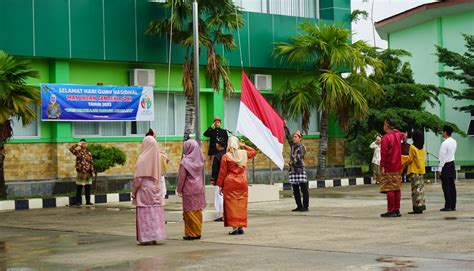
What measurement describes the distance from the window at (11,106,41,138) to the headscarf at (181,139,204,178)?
11645 millimetres

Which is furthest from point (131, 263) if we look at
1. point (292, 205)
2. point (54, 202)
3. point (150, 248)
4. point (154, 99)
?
point (154, 99)

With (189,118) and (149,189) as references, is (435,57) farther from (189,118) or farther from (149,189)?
(149,189)

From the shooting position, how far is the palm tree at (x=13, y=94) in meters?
21.4

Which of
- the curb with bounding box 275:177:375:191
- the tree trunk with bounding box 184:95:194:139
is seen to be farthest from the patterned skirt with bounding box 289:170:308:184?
the curb with bounding box 275:177:375:191

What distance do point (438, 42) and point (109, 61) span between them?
15.5m

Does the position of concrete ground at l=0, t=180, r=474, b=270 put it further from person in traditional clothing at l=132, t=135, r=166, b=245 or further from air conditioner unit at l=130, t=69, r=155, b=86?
air conditioner unit at l=130, t=69, r=155, b=86

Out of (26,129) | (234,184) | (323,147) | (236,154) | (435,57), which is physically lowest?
(234,184)

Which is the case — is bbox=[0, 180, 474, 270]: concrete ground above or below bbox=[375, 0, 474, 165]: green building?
below

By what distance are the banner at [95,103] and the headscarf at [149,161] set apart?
468 inches

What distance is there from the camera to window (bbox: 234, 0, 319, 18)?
30500mm

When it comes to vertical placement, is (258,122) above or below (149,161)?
above

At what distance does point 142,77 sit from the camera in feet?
88.5

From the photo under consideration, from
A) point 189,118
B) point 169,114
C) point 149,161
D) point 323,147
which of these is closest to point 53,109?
point 189,118

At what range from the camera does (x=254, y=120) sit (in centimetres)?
1895
